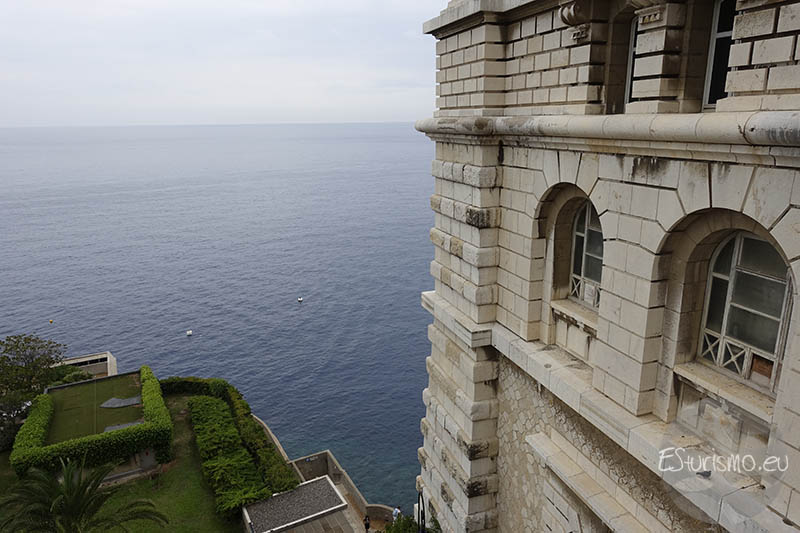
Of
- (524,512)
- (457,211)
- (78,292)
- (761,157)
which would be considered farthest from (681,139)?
(78,292)

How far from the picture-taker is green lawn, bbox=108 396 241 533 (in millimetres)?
26203

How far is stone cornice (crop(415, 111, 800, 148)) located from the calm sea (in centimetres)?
3169

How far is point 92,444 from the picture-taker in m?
28.4

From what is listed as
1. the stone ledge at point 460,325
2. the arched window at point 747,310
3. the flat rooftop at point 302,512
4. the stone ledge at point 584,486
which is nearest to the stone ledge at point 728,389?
the arched window at point 747,310

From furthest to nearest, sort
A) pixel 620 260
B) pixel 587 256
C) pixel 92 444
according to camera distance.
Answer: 1. pixel 92 444
2. pixel 587 256
3. pixel 620 260

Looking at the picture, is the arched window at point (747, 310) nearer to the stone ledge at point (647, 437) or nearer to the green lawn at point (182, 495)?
the stone ledge at point (647, 437)

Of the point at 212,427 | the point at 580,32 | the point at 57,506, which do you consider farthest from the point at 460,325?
the point at 212,427

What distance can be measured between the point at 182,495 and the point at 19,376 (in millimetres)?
14800

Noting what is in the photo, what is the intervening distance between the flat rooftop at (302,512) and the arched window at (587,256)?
19858mm

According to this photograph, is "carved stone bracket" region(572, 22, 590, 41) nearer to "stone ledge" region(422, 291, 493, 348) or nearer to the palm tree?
"stone ledge" region(422, 291, 493, 348)

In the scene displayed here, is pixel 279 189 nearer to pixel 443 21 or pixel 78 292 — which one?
pixel 78 292

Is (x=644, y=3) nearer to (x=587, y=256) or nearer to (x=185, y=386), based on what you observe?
(x=587, y=256)

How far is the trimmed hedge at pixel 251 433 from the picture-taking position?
29.1m

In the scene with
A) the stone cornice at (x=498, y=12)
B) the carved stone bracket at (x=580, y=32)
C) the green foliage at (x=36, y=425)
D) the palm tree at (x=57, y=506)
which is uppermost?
the stone cornice at (x=498, y=12)
